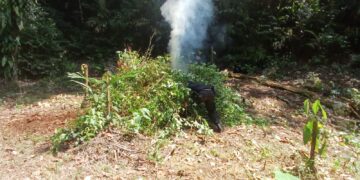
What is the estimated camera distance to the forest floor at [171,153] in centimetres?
393

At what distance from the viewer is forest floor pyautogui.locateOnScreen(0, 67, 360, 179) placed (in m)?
3.93

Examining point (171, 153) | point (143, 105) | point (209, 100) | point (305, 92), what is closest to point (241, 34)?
point (305, 92)

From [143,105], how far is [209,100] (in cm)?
84

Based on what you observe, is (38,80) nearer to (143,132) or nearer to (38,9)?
(38,9)

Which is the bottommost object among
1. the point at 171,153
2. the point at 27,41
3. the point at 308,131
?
the point at 171,153

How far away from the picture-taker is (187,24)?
27.2 feet

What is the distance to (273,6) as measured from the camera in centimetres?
1021

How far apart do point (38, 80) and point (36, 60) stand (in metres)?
0.58

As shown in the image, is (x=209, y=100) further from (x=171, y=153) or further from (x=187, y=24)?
(x=187, y=24)

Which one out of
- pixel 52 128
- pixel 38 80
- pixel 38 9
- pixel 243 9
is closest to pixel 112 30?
pixel 38 9

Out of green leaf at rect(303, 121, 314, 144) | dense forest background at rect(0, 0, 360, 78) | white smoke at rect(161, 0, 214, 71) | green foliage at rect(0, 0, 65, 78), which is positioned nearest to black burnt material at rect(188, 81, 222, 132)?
green leaf at rect(303, 121, 314, 144)

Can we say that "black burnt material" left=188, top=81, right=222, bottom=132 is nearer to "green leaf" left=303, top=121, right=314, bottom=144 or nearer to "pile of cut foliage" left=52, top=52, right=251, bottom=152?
"pile of cut foliage" left=52, top=52, right=251, bottom=152

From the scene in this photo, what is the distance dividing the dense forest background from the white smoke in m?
0.43

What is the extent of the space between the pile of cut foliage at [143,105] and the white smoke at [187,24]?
2.38m
